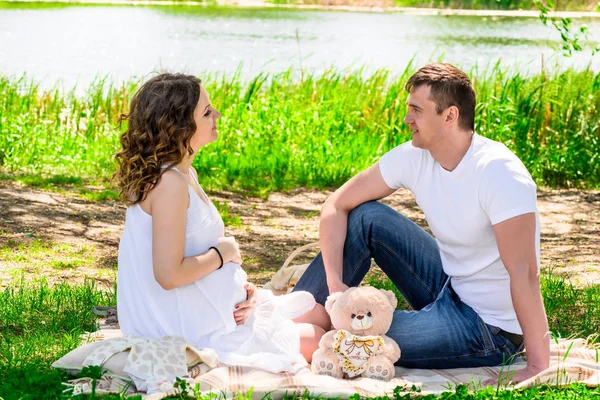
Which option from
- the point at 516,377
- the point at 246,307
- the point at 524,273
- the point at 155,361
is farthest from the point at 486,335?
the point at 155,361

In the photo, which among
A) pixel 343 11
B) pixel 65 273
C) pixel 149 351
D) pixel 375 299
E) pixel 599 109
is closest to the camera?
pixel 149 351

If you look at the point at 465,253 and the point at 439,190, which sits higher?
the point at 439,190

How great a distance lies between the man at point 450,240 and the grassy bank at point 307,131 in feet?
11.9

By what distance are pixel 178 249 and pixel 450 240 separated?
965mm

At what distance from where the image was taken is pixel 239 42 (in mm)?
19672

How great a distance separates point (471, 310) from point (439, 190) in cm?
44

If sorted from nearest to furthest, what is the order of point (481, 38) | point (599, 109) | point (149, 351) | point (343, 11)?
point (149, 351) → point (599, 109) → point (481, 38) → point (343, 11)

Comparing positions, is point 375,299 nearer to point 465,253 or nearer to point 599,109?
point 465,253

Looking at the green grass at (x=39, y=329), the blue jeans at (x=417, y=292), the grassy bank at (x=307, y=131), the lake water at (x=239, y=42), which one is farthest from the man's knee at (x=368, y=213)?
the lake water at (x=239, y=42)

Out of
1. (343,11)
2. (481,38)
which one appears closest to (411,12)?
(343,11)

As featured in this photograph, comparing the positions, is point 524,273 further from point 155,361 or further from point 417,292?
point 155,361

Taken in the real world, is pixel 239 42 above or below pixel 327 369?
below

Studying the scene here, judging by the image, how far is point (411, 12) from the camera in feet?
118

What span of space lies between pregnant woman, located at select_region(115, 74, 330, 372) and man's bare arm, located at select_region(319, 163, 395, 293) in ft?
1.17
